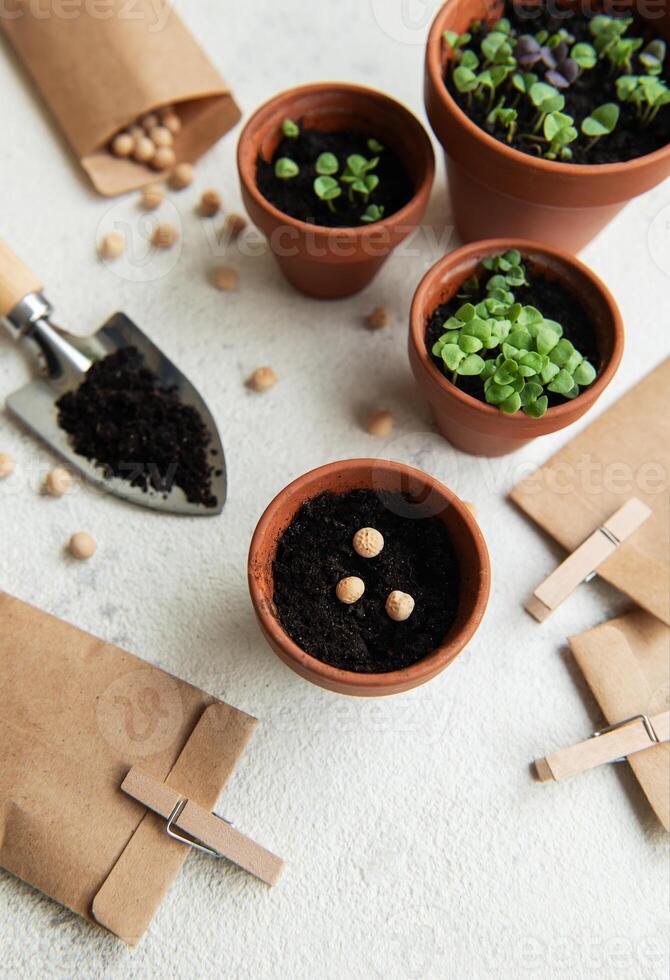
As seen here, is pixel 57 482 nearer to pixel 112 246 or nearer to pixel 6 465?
pixel 6 465

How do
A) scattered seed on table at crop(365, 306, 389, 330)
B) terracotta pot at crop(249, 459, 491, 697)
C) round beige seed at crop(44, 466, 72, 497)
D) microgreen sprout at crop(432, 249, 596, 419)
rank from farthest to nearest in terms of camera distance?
scattered seed on table at crop(365, 306, 389, 330) → round beige seed at crop(44, 466, 72, 497) → microgreen sprout at crop(432, 249, 596, 419) → terracotta pot at crop(249, 459, 491, 697)

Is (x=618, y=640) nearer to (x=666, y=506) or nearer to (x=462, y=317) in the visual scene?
(x=666, y=506)

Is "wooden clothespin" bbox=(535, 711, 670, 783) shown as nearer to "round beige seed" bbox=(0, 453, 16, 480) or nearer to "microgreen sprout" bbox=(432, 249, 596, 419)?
"microgreen sprout" bbox=(432, 249, 596, 419)

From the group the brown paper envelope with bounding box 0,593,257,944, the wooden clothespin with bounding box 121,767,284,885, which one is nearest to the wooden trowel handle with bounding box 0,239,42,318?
the brown paper envelope with bounding box 0,593,257,944

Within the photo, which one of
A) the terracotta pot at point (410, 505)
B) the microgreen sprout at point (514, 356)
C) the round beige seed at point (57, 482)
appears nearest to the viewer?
the terracotta pot at point (410, 505)

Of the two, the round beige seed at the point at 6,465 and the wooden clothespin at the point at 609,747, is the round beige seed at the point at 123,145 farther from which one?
the wooden clothespin at the point at 609,747

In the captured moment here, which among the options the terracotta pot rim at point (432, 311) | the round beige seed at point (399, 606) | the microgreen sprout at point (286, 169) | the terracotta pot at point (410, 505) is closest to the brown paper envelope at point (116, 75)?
the microgreen sprout at point (286, 169)

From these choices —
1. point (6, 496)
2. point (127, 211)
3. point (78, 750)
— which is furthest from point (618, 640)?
point (127, 211)
